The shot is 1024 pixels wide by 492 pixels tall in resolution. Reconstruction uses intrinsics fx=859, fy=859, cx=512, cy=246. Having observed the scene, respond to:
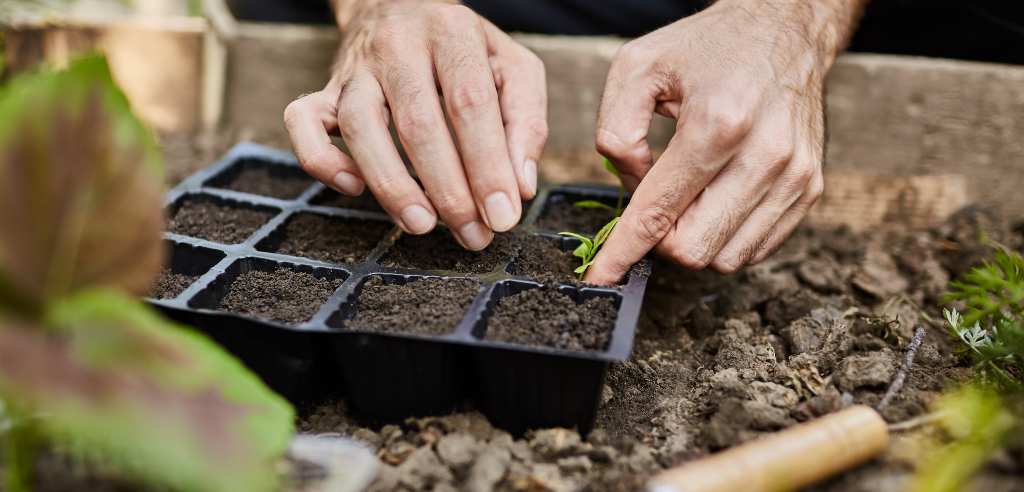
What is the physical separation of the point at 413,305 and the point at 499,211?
8.0 inches

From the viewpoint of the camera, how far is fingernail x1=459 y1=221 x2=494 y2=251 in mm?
1429

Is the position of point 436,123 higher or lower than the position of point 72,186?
lower

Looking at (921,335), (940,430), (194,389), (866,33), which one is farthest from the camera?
(866,33)

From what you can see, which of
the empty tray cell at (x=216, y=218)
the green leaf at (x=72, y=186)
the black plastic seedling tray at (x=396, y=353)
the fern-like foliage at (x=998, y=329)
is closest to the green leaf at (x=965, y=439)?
the fern-like foliage at (x=998, y=329)

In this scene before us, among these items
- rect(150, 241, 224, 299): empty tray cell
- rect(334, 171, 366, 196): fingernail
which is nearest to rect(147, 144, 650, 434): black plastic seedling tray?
rect(150, 241, 224, 299): empty tray cell

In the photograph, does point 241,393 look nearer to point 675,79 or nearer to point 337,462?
point 337,462

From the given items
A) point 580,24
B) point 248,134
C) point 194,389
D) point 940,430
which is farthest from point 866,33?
point 194,389

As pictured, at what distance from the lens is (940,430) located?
45.9 inches

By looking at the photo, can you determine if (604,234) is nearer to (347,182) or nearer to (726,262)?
(726,262)

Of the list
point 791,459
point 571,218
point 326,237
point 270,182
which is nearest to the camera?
point 791,459

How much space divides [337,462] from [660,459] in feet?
1.47

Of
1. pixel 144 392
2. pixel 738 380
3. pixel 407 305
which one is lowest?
pixel 738 380

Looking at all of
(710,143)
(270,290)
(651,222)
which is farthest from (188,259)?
(710,143)

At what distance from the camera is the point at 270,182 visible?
1926 mm
